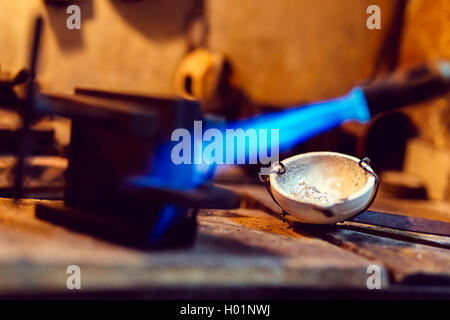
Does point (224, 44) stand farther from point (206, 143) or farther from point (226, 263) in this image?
point (226, 263)

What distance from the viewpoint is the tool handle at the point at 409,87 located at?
2.90 metres

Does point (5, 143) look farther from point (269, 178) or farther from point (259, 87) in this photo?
point (259, 87)

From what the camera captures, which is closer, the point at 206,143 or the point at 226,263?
the point at 226,263

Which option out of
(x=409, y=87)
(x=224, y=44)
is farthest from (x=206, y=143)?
(x=224, y=44)

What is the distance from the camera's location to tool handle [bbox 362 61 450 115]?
2.90 metres

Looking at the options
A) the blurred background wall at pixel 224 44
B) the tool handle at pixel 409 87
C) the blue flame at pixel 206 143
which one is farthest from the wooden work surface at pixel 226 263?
the blurred background wall at pixel 224 44

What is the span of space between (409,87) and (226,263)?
1.52 metres

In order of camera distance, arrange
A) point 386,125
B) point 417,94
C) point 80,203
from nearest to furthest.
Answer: point 417,94 < point 80,203 < point 386,125

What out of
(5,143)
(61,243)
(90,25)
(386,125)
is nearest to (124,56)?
(90,25)

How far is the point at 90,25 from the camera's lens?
27.1 feet

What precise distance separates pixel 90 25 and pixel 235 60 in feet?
8.05

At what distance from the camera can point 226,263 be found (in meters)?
2.87

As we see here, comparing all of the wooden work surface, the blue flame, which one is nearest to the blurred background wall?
the blue flame

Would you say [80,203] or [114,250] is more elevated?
[80,203]
